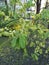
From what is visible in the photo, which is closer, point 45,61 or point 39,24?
point 39,24

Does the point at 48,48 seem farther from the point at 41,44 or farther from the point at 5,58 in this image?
the point at 5,58

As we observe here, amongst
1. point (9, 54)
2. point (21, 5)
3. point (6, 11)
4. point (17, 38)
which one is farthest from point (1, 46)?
point (17, 38)

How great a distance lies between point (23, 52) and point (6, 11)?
1.45 feet

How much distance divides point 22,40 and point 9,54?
0.90 metres

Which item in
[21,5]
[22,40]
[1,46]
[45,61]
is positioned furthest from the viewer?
[45,61]

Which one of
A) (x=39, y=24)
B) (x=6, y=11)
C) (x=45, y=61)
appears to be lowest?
(x=45, y=61)

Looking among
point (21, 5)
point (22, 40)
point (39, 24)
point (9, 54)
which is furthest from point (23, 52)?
point (22, 40)

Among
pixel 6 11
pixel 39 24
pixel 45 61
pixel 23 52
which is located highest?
pixel 6 11

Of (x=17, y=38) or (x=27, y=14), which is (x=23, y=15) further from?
(x=17, y=38)

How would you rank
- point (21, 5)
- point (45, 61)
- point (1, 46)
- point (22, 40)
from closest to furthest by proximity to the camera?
1. point (22, 40)
2. point (21, 5)
3. point (1, 46)
4. point (45, 61)

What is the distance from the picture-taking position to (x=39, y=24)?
1.62 meters

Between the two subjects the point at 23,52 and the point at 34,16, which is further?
the point at 23,52

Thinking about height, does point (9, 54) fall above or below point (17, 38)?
below

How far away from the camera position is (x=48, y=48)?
1882 mm
